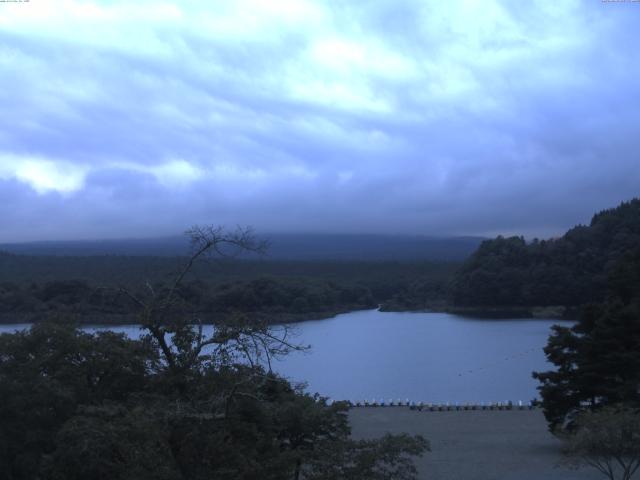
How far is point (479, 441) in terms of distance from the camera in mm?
17156

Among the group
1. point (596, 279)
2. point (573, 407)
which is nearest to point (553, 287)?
point (596, 279)

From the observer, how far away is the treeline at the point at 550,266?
A: 54344 mm

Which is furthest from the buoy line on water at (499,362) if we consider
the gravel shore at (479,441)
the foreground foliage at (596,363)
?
the foreground foliage at (596,363)

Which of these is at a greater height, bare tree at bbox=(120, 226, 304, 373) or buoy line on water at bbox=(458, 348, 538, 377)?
bare tree at bbox=(120, 226, 304, 373)

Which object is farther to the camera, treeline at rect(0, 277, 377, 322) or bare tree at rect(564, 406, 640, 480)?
treeline at rect(0, 277, 377, 322)

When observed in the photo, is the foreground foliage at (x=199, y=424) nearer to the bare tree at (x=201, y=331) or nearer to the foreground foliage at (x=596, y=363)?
the bare tree at (x=201, y=331)

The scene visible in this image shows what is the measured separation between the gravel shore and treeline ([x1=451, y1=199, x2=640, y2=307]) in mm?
33279

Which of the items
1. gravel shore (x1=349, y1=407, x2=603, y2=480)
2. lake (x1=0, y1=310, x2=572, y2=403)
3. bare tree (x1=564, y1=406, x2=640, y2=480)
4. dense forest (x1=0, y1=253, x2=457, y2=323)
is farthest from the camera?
dense forest (x1=0, y1=253, x2=457, y2=323)

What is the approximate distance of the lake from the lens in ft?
90.8

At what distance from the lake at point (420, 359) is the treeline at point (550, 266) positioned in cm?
448

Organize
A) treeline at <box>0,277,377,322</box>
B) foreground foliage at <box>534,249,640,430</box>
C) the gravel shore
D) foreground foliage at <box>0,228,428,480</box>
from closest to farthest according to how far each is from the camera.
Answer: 1. foreground foliage at <box>0,228,428,480</box>
2. the gravel shore
3. foreground foliage at <box>534,249,640,430</box>
4. treeline at <box>0,277,377,322</box>

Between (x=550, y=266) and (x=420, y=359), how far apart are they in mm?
24602

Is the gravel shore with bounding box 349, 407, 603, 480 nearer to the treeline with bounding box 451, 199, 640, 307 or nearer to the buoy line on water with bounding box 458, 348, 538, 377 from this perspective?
the buoy line on water with bounding box 458, 348, 538, 377

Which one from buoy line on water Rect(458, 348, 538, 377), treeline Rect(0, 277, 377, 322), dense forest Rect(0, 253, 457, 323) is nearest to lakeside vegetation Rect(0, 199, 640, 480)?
dense forest Rect(0, 253, 457, 323)
